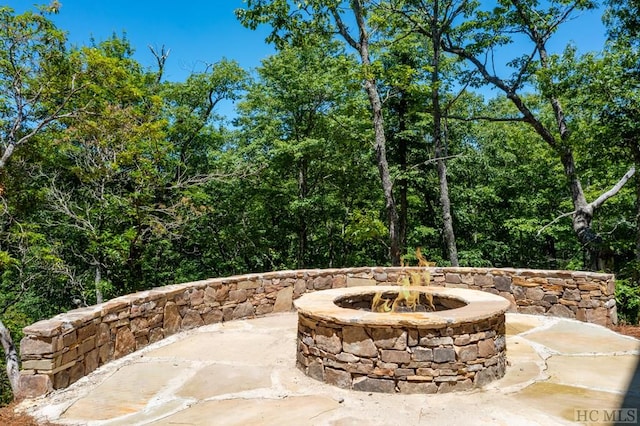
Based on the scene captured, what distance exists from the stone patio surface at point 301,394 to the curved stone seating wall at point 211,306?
0.20m

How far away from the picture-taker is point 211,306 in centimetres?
600

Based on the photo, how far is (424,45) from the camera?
14078 mm

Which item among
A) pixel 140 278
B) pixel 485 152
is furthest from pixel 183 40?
pixel 485 152

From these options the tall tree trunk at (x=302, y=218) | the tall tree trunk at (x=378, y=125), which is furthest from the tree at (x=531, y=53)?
the tall tree trunk at (x=302, y=218)

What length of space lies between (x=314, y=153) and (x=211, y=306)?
8754 mm

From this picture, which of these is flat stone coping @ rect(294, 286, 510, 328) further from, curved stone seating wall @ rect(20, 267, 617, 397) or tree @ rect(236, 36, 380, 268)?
tree @ rect(236, 36, 380, 268)

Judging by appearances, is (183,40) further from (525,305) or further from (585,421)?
(585,421)

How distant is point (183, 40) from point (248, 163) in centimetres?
574

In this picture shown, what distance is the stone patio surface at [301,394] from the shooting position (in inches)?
115

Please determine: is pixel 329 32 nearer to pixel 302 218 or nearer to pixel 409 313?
pixel 302 218

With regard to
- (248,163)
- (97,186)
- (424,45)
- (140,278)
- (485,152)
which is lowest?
(140,278)

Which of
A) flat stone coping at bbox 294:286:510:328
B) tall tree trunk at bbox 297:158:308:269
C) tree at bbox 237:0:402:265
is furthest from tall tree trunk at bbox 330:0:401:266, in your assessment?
flat stone coping at bbox 294:286:510:328

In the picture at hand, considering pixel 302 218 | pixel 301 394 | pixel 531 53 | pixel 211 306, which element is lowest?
pixel 301 394

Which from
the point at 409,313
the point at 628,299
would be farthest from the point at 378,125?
the point at 409,313
